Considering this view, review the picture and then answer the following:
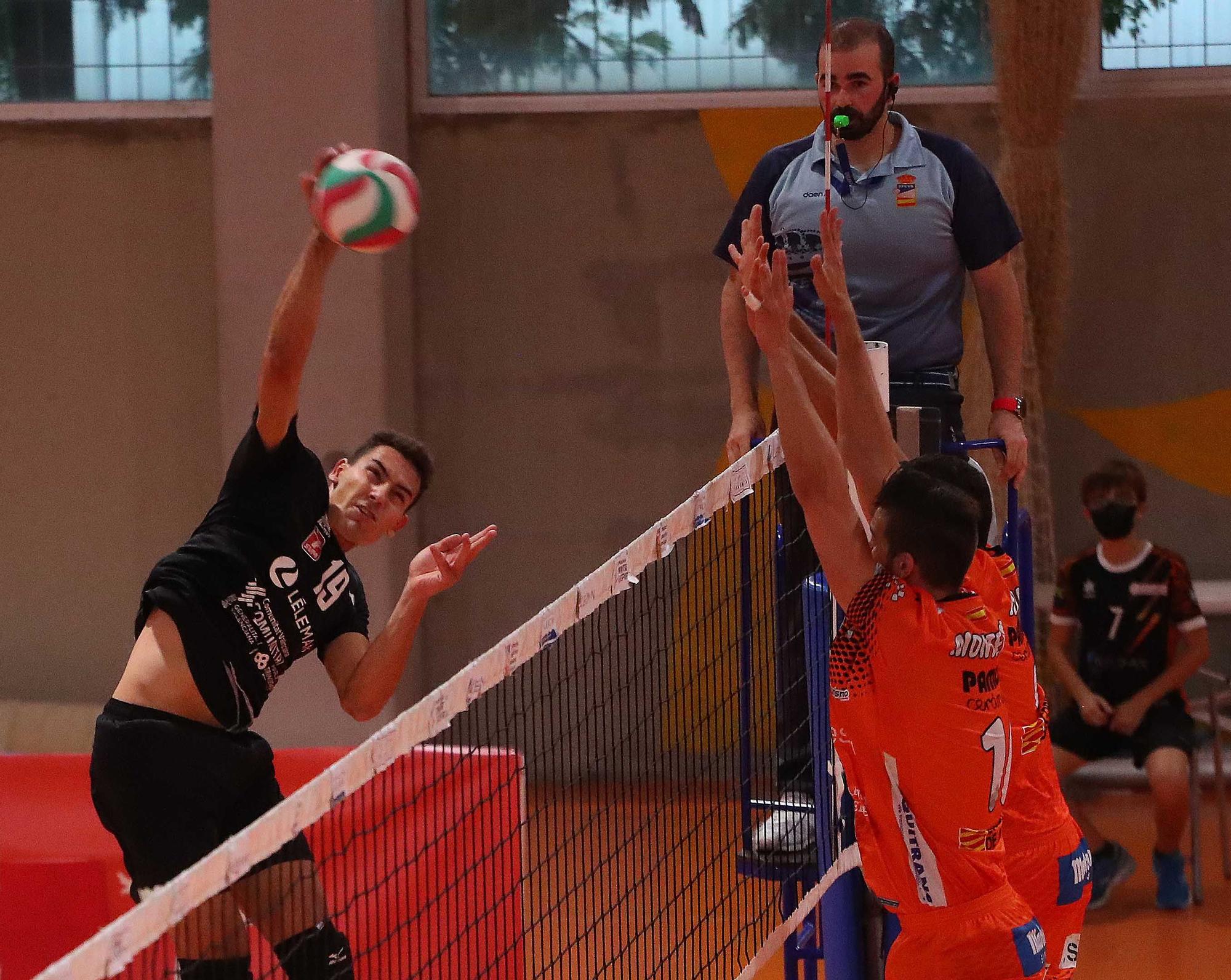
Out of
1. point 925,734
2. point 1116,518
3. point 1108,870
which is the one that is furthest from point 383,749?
point 1116,518

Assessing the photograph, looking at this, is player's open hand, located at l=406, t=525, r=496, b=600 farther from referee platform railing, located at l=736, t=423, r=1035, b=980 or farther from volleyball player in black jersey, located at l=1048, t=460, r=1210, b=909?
volleyball player in black jersey, located at l=1048, t=460, r=1210, b=909

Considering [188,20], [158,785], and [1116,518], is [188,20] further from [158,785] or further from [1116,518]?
[158,785]

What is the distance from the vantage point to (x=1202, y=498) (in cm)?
732

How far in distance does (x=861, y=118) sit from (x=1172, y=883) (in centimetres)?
335

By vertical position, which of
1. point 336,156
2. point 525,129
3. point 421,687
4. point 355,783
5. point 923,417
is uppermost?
point 525,129

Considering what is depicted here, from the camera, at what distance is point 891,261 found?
3.80 m

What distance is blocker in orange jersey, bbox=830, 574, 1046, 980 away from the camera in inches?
111

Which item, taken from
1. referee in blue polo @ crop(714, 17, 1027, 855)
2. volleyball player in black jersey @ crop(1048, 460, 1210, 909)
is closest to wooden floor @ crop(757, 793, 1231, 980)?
volleyball player in black jersey @ crop(1048, 460, 1210, 909)

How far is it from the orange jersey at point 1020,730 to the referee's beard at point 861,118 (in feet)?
3.67

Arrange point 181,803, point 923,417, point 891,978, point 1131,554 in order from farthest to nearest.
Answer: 1. point 1131,554
2. point 923,417
3. point 181,803
4. point 891,978

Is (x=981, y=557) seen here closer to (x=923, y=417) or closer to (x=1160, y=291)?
(x=923, y=417)

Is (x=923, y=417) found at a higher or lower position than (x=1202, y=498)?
higher

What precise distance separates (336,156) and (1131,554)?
155 inches

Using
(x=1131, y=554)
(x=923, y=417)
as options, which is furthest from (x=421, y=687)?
(x=923, y=417)
